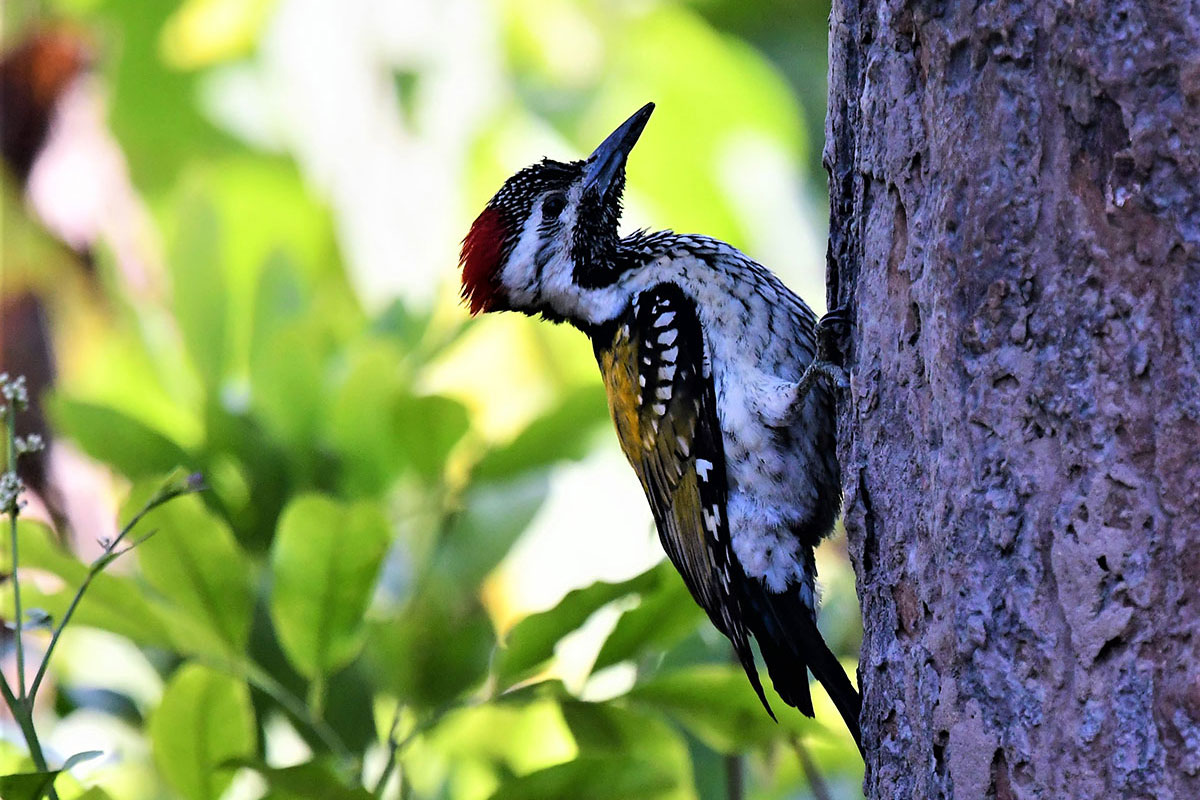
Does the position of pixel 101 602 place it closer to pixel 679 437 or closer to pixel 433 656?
pixel 433 656

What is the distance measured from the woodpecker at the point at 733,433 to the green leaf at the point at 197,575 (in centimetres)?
85

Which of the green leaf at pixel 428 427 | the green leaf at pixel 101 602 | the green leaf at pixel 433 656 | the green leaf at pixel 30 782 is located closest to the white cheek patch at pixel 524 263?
the green leaf at pixel 428 427

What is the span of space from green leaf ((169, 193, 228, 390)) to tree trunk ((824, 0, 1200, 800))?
1594 mm

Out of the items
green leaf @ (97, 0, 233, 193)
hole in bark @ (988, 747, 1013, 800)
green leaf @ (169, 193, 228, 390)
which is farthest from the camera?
green leaf @ (97, 0, 233, 193)

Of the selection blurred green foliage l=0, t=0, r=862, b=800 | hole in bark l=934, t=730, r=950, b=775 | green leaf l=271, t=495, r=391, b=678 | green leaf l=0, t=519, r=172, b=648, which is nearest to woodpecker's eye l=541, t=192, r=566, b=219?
blurred green foliage l=0, t=0, r=862, b=800

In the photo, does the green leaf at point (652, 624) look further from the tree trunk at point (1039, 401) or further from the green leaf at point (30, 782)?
the green leaf at point (30, 782)

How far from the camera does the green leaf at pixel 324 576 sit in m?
2.15

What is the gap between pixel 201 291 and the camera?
2.86 meters

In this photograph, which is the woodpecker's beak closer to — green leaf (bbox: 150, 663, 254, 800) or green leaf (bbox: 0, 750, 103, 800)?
green leaf (bbox: 150, 663, 254, 800)

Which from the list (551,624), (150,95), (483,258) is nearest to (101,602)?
(551,624)

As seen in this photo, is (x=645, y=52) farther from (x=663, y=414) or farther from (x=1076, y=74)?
(x=1076, y=74)

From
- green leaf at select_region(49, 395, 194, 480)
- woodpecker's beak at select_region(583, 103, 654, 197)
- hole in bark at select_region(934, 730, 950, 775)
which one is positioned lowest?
hole in bark at select_region(934, 730, 950, 775)

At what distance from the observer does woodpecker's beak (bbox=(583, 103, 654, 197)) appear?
312 centimetres

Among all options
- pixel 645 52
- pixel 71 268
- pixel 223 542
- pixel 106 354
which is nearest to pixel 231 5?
pixel 71 268
